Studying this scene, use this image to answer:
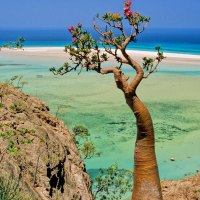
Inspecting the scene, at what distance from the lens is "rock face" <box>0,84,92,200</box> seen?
29.6 feet

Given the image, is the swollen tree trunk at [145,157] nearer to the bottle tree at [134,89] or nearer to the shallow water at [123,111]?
the bottle tree at [134,89]

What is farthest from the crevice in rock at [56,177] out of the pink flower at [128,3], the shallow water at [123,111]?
the pink flower at [128,3]

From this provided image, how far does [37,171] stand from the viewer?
9.41m

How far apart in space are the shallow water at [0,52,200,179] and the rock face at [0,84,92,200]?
1.62m

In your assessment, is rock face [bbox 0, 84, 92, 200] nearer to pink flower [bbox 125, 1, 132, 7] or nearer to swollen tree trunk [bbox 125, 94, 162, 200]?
swollen tree trunk [bbox 125, 94, 162, 200]

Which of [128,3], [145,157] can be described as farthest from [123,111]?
[128,3]

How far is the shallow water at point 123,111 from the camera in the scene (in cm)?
2278

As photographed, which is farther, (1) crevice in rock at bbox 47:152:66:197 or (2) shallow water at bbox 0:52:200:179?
(2) shallow water at bbox 0:52:200:179

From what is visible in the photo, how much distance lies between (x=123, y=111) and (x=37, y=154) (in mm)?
23662

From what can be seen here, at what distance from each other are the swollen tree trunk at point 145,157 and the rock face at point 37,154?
4.80 ft

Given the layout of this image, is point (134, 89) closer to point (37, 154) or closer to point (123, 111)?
point (37, 154)

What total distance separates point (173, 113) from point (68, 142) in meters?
21.8

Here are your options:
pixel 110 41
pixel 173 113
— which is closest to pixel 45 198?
pixel 110 41

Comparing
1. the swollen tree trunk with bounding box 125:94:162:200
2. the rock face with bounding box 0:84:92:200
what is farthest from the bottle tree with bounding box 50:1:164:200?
the rock face with bounding box 0:84:92:200
